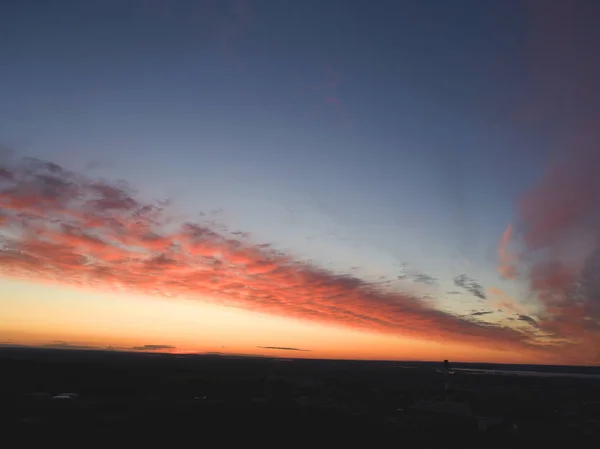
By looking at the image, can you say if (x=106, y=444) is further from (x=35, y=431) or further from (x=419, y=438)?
(x=419, y=438)

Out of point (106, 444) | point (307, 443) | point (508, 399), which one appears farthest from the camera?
point (508, 399)

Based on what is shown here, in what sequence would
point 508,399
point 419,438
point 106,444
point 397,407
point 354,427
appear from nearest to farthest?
point 106,444, point 419,438, point 354,427, point 397,407, point 508,399

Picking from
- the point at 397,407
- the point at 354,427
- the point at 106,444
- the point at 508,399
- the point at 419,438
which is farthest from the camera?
the point at 508,399

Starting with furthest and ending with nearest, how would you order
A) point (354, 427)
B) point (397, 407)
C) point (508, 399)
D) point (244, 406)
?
point (508, 399) → point (397, 407) → point (244, 406) → point (354, 427)

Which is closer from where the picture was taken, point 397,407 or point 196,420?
point 196,420

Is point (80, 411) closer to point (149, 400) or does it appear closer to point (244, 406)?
point (149, 400)

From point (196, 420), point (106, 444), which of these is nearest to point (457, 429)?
point (196, 420)

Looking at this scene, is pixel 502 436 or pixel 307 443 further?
pixel 502 436

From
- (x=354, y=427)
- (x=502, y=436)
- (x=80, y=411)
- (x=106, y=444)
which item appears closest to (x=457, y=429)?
(x=502, y=436)
